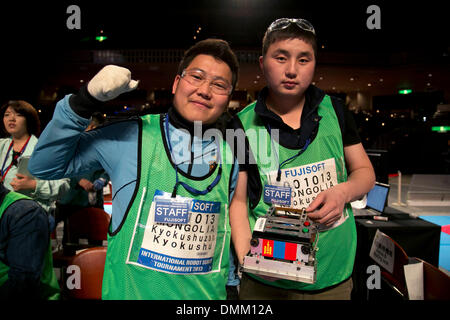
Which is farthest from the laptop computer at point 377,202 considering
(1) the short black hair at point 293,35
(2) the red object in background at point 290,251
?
(2) the red object in background at point 290,251

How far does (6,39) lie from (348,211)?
5.84 metres

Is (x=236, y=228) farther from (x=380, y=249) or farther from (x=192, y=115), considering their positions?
(x=380, y=249)

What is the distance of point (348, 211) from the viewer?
1.50 m

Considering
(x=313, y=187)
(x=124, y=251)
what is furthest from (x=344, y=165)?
(x=124, y=251)

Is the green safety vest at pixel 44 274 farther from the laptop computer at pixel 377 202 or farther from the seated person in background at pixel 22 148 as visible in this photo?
the laptop computer at pixel 377 202

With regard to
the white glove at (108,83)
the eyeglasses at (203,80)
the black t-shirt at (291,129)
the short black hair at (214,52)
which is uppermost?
the short black hair at (214,52)

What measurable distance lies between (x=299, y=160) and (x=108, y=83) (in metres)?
0.86

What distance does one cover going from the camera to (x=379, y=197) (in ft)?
13.1

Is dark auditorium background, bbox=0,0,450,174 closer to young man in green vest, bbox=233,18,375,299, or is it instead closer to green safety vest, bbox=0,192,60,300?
green safety vest, bbox=0,192,60,300

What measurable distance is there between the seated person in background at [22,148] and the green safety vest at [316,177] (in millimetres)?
2448

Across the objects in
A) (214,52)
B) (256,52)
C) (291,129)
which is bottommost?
(291,129)

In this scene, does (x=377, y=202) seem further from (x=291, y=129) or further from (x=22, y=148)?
(x=22, y=148)

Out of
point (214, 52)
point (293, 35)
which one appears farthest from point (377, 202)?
point (214, 52)

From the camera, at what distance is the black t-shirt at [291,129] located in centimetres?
142
